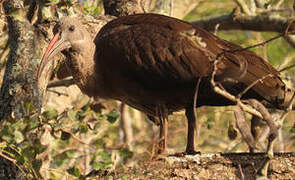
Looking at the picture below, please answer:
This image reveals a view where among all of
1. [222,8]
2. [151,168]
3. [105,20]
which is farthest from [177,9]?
[151,168]

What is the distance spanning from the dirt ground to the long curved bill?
1.27 meters

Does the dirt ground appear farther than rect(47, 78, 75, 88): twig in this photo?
No

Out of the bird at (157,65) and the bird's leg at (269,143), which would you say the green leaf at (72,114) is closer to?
the bird's leg at (269,143)

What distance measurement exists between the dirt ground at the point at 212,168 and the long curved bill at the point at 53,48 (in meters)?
1.27

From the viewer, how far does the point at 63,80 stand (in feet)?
23.7

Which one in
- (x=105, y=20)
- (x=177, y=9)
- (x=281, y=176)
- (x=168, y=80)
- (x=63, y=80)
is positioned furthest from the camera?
(x=177, y=9)

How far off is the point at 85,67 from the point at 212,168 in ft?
5.84

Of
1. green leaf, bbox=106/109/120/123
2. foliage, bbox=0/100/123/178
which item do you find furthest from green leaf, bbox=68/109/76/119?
green leaf, bbox=106/109/120/123

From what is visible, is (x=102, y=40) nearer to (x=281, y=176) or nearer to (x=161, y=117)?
(x=161, y=117)

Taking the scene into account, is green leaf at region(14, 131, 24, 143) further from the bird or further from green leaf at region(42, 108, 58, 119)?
the bird

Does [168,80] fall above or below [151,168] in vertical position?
above

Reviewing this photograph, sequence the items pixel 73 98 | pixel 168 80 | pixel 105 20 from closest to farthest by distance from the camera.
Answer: pixel 168 80 → pixel 105 20 → pixel 73 98

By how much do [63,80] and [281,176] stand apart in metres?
3.75

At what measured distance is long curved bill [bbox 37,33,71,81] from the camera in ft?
16.5
